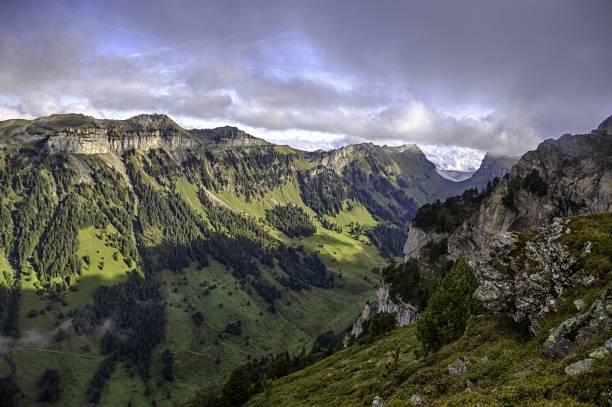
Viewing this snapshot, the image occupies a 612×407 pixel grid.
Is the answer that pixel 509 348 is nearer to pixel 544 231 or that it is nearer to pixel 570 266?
pixel 570 266

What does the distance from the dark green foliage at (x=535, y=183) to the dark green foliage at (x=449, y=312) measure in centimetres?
9462

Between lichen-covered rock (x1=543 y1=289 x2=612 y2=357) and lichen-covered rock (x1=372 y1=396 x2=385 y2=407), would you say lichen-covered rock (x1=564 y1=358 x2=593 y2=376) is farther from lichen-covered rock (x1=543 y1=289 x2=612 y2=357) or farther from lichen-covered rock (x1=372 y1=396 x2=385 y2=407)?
lichen-covered rock (x1=372 y1=396 x2=385 y2=407)

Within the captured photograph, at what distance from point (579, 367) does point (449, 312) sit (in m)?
29.4

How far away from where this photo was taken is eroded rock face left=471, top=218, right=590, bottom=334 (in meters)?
40.6

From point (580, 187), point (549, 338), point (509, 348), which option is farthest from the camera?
point (580, 187)

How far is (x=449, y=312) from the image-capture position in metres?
56.4

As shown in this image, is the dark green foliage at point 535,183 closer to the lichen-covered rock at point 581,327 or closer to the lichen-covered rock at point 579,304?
the lichen-covered rock at point 579,304

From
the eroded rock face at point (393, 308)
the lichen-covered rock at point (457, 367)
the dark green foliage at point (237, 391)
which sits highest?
the lichen-covered rock at point (457, 367)

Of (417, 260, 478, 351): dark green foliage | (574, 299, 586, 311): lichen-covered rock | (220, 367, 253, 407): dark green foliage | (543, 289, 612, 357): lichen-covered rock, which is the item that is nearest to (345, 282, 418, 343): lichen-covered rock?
(220, 367, 253, 407): dark green foliage

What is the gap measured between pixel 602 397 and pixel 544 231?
89.1ft

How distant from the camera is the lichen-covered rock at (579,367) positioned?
2685 centimetres

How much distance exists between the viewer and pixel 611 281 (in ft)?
116

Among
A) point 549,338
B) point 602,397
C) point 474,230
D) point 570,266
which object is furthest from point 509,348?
point 474,230

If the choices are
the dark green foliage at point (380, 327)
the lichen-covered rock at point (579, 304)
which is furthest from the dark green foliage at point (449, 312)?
the dark green foliage at point (380, 327)
